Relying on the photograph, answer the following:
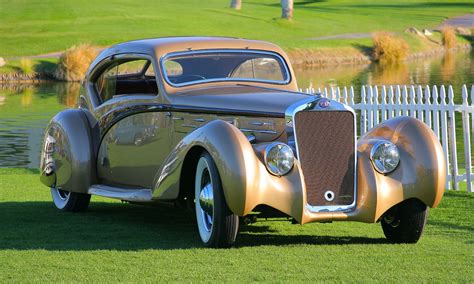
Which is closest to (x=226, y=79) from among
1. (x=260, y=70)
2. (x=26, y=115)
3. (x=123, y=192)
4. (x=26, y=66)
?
(x=260, y=70)

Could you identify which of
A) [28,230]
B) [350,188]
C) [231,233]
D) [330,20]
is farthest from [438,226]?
[330,20]

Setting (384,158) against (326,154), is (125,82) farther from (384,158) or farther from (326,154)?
(384,158)

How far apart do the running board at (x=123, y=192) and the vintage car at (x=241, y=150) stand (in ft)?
0.05

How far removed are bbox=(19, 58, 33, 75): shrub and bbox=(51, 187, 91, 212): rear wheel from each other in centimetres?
2736

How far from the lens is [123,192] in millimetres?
10000

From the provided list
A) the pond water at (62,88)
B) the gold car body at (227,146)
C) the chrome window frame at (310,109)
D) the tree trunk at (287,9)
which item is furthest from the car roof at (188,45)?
the tree trunk at (287,9)

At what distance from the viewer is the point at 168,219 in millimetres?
10492

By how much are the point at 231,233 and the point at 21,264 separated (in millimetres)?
1660

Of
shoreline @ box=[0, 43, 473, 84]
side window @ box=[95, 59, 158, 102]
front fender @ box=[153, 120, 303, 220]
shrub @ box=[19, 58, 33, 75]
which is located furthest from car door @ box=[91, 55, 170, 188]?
shoreline @ box=[0, 43, 473, 84]

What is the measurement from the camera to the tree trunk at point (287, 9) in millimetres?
55156

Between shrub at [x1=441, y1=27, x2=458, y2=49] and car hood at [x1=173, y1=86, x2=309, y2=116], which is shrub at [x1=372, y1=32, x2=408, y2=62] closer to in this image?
shrub at [x1=441, y1=27, x2=458, y2=49]

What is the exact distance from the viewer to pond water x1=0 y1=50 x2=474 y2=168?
72.1 ft

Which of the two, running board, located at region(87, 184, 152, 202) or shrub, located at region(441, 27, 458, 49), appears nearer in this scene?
running board, located at region(87, 184, 152, 202)

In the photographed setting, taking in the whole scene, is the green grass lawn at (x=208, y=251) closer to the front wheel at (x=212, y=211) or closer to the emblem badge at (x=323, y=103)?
the front wheel at (x=212, y=211)
